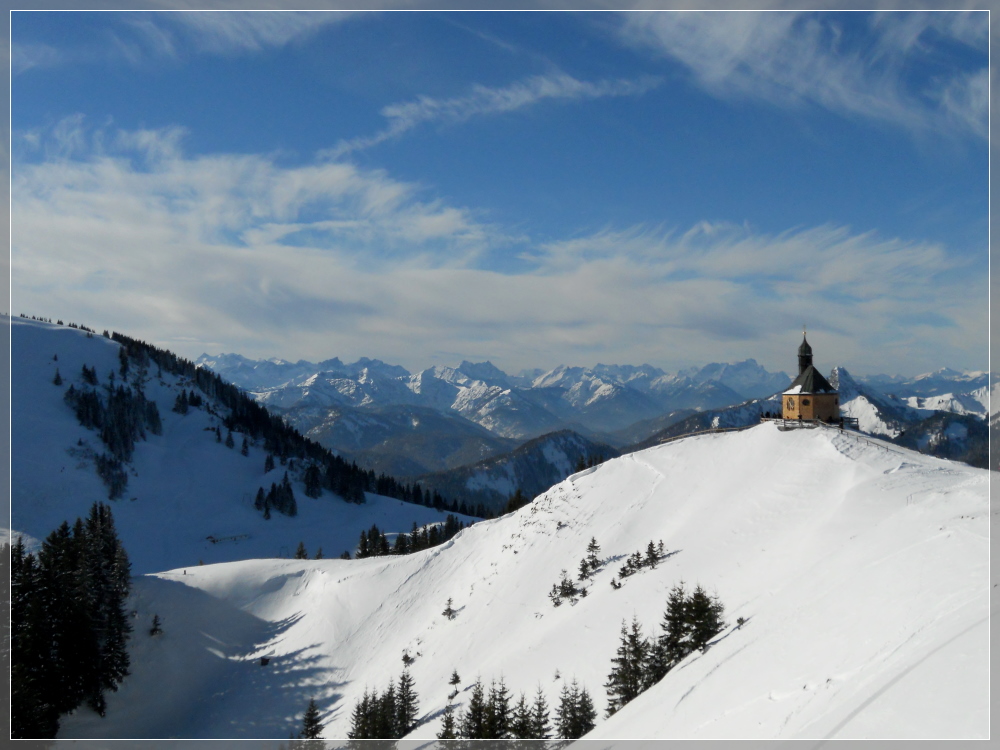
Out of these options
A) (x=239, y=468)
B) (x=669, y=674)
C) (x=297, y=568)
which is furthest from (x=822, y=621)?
(x=239, y=468)

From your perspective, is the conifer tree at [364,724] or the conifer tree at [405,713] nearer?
the conifer tree at [364,724]

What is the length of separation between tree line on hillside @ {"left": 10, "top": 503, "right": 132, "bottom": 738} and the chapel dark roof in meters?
55.5

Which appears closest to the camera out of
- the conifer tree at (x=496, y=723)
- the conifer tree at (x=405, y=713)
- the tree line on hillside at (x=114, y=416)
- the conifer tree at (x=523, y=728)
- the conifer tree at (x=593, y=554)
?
the conifer tree at (x=496, y=723)

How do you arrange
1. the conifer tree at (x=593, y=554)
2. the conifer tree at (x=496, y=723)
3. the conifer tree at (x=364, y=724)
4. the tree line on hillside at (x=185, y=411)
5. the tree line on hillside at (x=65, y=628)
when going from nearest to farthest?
1. the conifer tree at (x=496, y=723)
2. the conifer tree at (x=364, y=724)
3. the tree line on hillside at (x=65, y=628)
4. the conifer tree at (x=593, y=554)
5. the tree line on hillside at (x=185, y=411)

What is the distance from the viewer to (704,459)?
1848 inches

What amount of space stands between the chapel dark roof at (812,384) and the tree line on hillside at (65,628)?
55475 mm

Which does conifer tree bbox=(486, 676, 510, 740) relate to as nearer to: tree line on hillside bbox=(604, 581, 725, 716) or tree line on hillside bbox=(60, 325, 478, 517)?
tree line on hillside bbox=(604, 581, 725, 716)

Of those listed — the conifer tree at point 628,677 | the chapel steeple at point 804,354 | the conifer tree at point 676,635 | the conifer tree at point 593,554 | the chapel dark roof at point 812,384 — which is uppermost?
the chapel steeple at point 804,354

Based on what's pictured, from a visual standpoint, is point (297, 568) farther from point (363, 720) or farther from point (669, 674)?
point (669, 674)

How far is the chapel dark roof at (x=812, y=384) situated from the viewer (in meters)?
47.6

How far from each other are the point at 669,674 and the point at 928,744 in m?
13.6

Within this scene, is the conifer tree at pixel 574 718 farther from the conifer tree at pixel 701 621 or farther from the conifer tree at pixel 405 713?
the conifer tree at pixel 405 713

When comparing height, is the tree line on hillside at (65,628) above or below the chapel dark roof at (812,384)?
below

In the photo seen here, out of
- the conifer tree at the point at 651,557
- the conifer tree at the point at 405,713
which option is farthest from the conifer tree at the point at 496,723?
the conifer tree at the point at 651,557
